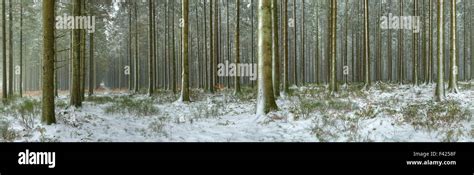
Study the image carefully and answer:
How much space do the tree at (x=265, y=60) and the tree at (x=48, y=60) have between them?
5387 mm

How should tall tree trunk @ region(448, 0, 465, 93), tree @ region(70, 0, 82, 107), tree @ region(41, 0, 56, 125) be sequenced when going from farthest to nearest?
1. tall tree trunk @ region(448, 0, 465, 93)
2. tree @ region(70, 0, 82, 107)
3. tree @ region(41, 0, 56, 125)

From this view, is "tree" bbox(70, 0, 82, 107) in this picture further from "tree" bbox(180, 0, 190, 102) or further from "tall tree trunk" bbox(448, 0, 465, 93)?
"tall tree trunk" bbox(448, 0, 465, 93)

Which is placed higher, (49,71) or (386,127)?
(49,71)

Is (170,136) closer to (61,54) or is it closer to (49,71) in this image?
(49,71)

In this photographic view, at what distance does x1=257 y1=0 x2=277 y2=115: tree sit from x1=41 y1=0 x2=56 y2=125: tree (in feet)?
17.7

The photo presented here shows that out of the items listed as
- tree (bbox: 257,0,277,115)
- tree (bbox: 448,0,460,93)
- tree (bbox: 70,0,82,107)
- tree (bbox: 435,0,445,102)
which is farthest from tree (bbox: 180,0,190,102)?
tree (bbox: 448,0,460,93)

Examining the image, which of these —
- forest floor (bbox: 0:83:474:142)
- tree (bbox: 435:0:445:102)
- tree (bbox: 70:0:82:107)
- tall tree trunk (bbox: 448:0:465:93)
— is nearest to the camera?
forest floor (bbox: 0:83:474:142)

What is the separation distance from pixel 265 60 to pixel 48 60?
560 cm

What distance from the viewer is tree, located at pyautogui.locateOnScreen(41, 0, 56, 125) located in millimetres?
7422

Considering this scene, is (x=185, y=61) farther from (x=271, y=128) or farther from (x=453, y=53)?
(x=453, y=53)

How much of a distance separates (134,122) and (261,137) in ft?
13.2
